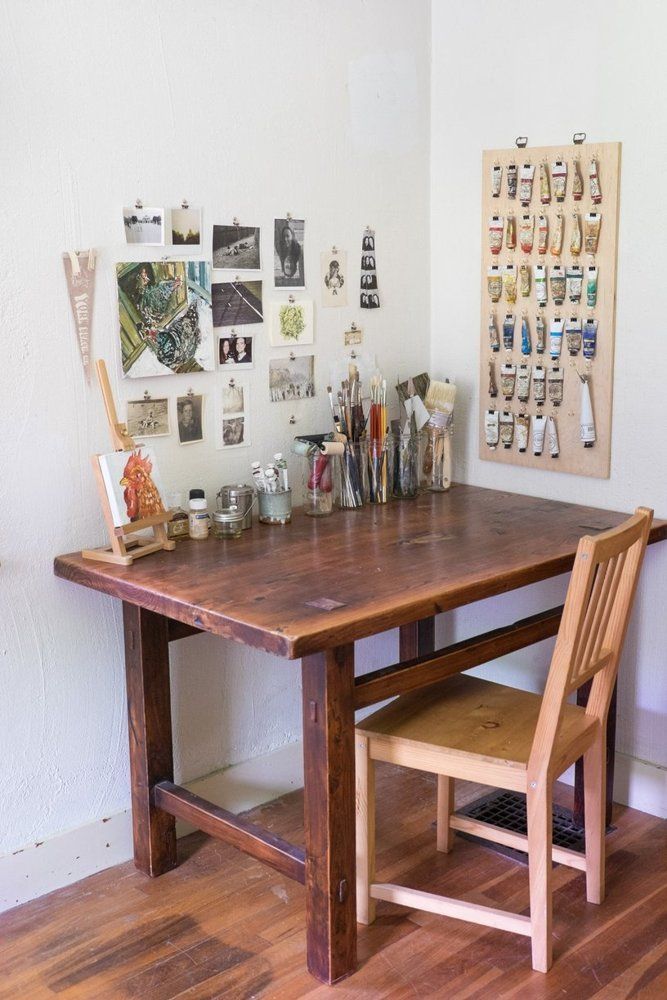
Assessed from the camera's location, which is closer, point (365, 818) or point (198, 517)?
point (365, 818)

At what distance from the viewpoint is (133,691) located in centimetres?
256

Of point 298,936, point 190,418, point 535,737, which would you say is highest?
point 190,418

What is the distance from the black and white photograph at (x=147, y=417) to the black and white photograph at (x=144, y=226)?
0.37 meters

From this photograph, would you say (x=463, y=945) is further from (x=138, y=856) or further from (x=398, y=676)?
(x=138, y=856)

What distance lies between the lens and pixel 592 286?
2.82 metres

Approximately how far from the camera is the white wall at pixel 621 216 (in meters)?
2.68

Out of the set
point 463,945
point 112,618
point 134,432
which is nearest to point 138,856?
point 112,618

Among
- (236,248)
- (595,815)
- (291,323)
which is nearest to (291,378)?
(291,323)

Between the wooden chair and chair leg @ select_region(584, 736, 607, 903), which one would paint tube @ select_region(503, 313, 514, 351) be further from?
chair leg @ select_region(584, 736, 607, 903)

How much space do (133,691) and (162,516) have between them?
1.40 ft

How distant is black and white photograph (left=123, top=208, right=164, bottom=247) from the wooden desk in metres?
0.71

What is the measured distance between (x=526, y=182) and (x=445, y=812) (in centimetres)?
164

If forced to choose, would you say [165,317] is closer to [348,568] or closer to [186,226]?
[186,226]

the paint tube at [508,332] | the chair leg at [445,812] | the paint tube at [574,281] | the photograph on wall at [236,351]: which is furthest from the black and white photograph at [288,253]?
the chair leg at [445,812]
